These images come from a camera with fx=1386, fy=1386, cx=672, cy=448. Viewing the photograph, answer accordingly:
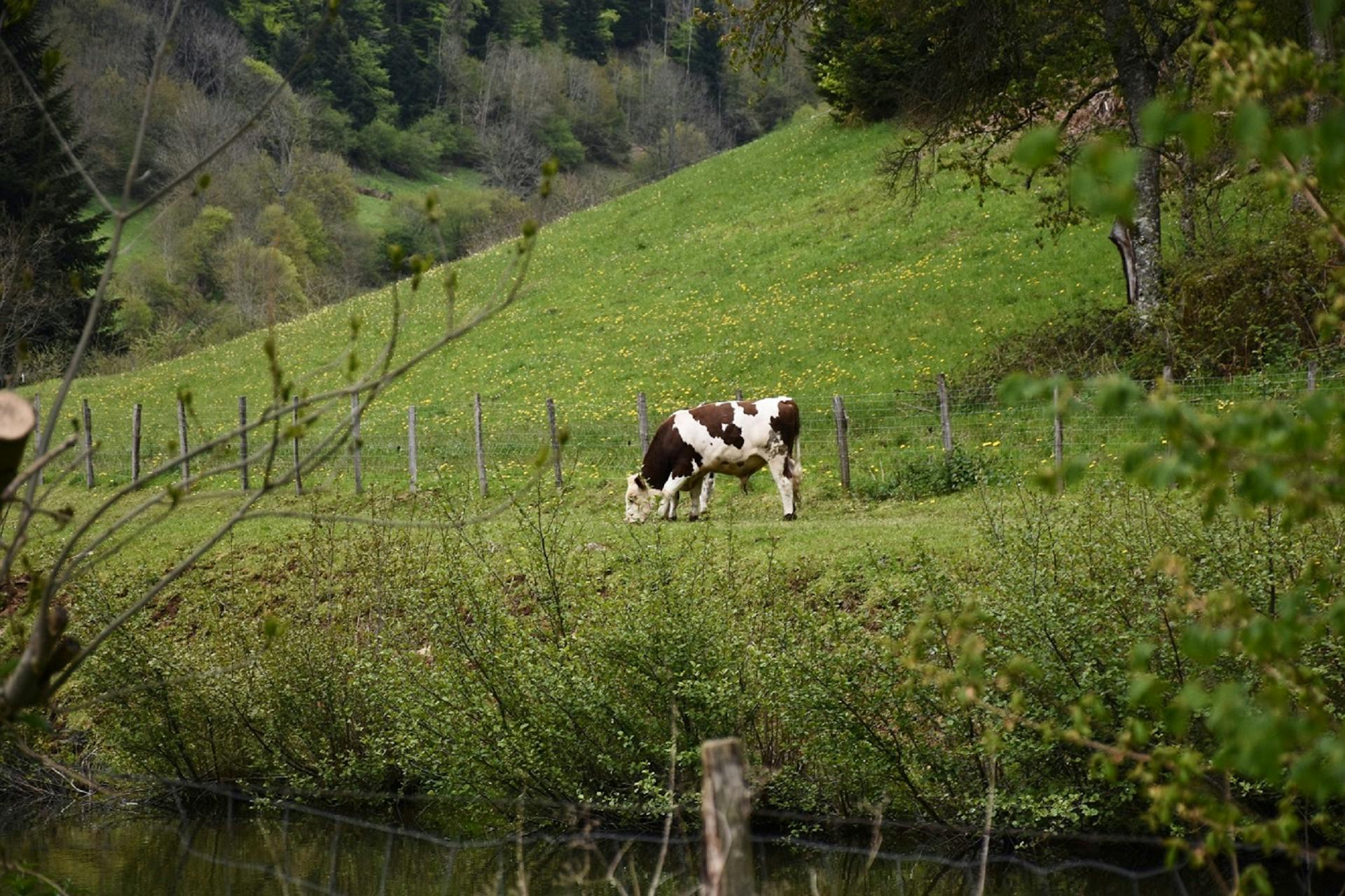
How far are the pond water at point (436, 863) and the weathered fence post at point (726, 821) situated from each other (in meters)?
4.47

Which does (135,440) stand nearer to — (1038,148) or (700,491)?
(700,491)

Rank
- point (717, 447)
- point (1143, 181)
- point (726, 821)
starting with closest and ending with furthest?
point (726, 821), point (717, 447), point (1143, 181)

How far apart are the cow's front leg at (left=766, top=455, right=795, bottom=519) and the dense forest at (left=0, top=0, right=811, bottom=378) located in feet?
57.4

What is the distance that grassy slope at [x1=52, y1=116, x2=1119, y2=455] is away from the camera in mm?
25328

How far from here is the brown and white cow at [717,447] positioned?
17.4 metres

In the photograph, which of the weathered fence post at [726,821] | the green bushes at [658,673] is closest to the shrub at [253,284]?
the green bushes at [658,673]

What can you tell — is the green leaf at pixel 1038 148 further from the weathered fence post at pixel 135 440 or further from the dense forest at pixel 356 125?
the dense forest at pixel 356 125

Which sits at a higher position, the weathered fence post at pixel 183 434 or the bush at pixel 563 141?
the bush at pixel 563 141

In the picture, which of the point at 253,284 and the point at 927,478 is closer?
the point at 927,478

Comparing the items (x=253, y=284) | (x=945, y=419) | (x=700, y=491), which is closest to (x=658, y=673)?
(x=700, y=491)

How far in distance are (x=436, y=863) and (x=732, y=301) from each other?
22154 millimetres

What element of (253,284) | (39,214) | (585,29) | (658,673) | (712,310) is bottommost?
(658,673)

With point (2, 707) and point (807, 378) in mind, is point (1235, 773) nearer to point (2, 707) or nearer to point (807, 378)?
→ point (2, 707)

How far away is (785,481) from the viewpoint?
17.1 meters
